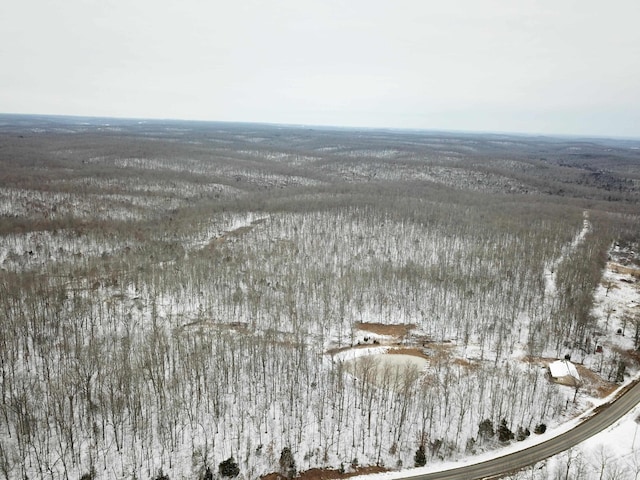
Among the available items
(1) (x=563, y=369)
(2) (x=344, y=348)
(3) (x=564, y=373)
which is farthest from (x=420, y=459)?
(1) (x=563, y=369)

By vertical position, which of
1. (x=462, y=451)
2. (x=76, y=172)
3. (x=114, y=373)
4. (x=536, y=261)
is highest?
(x=76, y=172)

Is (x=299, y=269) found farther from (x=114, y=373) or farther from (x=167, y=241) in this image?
(x=114, y=373)

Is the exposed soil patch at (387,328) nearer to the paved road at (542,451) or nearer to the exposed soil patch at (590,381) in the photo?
the exposed soil patch at (590,381)

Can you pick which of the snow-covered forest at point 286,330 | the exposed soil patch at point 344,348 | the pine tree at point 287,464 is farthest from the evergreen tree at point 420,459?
the exposed soil patch at point 344,348

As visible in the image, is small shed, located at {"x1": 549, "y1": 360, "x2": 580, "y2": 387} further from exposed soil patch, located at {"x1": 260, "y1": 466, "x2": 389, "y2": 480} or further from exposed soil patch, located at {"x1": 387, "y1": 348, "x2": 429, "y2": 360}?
exposed soil patch, located at {"x1": 260, "y1": 466, "x2": 389, "y2": 480}

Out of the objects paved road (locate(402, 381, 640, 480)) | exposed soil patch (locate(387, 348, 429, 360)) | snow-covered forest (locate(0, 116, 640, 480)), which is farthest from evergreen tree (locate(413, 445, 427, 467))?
exposed soil patch (locate(387, 348, 429, 360))

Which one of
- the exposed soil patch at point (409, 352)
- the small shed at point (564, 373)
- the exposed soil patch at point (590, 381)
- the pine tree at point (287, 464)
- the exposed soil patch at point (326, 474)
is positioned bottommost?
the exposed soil patch at point (326, 474)

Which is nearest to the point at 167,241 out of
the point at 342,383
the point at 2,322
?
the point at 2,322
